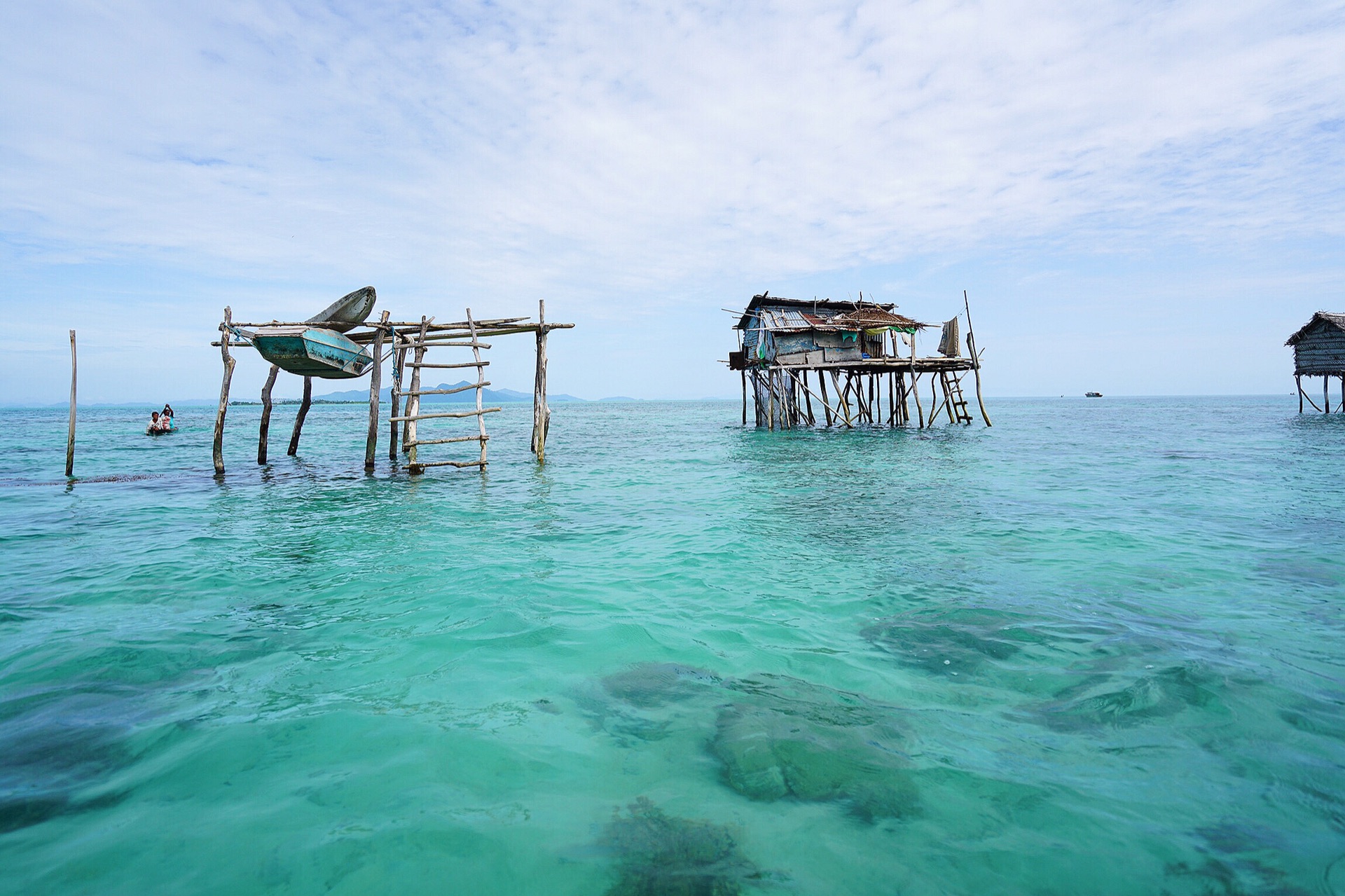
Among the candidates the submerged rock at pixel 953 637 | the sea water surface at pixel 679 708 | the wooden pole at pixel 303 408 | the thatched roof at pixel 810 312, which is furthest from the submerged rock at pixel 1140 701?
the thatched roof at pixel 810 312

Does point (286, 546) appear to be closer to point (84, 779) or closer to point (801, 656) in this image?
point (84, 779)

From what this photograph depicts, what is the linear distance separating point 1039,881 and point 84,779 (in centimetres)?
479

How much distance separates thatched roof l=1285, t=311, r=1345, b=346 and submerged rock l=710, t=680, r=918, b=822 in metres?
39.7

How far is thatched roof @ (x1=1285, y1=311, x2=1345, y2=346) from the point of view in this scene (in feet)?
98.0

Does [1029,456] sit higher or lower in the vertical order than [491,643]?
higher

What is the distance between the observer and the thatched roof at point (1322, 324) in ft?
98.0

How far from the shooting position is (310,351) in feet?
47.8

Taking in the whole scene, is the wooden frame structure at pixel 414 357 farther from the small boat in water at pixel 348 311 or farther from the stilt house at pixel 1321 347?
the stilt house at pixel 1321 347

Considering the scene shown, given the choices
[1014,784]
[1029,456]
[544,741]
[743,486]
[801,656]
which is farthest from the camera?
[1029,456]

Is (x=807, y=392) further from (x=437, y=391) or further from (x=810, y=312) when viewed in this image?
(x=437, y=391)

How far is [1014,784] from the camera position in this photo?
338 cm

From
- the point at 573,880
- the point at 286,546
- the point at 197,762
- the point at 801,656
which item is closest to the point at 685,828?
the point at 573,880

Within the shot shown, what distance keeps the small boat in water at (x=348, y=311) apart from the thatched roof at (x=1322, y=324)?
133 feet

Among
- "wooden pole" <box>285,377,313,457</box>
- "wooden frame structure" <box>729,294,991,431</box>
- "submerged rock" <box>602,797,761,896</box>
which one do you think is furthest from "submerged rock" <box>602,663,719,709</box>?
"wooden frame structure" <box>729,294,991,431</box>
